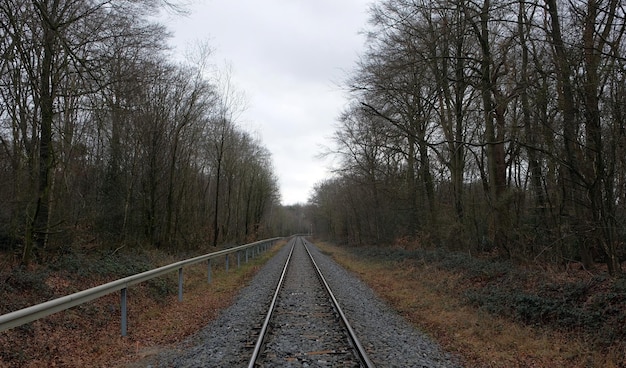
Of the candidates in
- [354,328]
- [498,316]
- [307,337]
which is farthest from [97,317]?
[498,316]

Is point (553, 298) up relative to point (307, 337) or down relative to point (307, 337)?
up

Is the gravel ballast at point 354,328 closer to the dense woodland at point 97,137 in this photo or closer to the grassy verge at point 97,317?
the grassy verge at point 97,317

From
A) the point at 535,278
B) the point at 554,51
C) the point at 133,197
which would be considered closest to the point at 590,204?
the point at 535,278

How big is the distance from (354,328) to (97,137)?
62.4 feet

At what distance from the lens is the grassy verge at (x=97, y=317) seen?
611 cm

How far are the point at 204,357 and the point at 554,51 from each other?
395 inches

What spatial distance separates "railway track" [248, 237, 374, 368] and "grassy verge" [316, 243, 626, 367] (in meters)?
1.66

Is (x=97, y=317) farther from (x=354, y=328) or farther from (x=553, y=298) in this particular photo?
(x=553, y=298)

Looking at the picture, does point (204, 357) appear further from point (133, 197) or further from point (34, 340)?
point (133, 197)

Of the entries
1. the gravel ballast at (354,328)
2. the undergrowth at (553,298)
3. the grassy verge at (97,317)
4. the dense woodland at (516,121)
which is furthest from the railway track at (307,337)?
the dense woodland at (516,121)

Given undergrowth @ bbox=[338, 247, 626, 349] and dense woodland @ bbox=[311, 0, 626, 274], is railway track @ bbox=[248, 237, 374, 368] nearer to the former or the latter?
undergrowth @ bbox=[338, 247, 626, 349]

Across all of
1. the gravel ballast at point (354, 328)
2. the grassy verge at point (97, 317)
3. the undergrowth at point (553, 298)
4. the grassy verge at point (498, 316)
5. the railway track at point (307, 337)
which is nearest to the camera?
the railway track at point (307, 337)

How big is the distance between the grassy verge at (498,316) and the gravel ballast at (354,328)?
1.43 ft

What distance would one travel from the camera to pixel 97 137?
70.6 ft
